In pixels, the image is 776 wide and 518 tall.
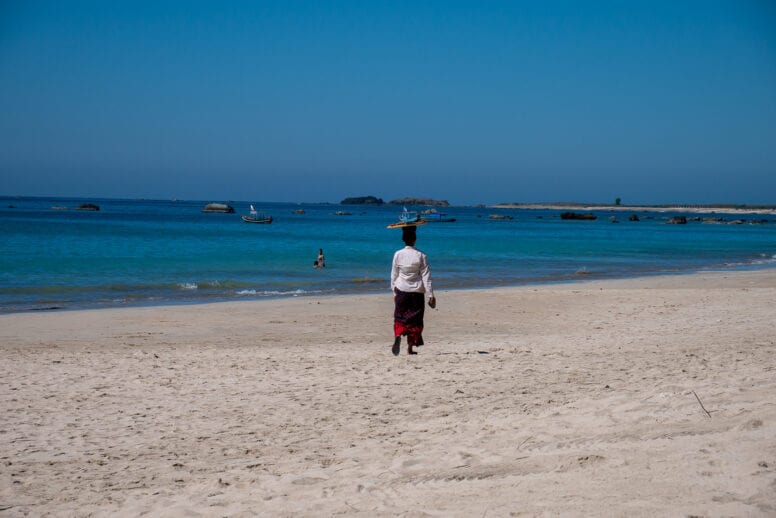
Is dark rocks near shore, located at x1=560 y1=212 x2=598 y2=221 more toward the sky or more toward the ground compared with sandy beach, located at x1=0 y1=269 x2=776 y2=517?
more toward the ground

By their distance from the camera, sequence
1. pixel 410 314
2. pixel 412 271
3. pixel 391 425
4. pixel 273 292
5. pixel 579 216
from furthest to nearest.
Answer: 1. pixel 579 216
2. pixel 273 292
3. pixel 410 314
4. pixel 412 271
5. pixel 391 425

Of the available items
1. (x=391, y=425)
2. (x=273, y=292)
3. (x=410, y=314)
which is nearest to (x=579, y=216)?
(x=273, y=292)

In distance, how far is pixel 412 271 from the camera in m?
9.30

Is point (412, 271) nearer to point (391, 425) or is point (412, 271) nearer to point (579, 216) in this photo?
point (391, 425)

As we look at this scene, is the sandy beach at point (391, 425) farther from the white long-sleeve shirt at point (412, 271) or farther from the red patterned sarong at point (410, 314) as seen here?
the white long-sleeve shirt at point (412, 271)

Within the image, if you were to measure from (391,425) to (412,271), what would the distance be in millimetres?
3458

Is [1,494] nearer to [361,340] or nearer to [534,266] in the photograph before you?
[361,340]

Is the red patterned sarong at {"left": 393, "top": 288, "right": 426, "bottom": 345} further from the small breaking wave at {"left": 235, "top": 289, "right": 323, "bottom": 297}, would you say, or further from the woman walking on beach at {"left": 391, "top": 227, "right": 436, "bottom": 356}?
the small breaking wave at {"left": 235, "top": 289, "right": 323, "bottom": 297}

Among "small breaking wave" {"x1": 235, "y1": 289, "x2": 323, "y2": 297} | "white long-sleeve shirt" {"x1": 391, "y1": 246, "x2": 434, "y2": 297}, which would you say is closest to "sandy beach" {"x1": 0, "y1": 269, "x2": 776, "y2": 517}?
"white long-sleeve shirt" {"x1": 391, "y1": 246, "x2": 434, "y2": 297}

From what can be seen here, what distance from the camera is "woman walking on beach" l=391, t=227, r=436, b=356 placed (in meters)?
9.27

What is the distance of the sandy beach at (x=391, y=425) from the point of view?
175 inches

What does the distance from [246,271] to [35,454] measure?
22.0 meters

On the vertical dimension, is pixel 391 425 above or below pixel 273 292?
above

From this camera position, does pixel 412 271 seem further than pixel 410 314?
No
